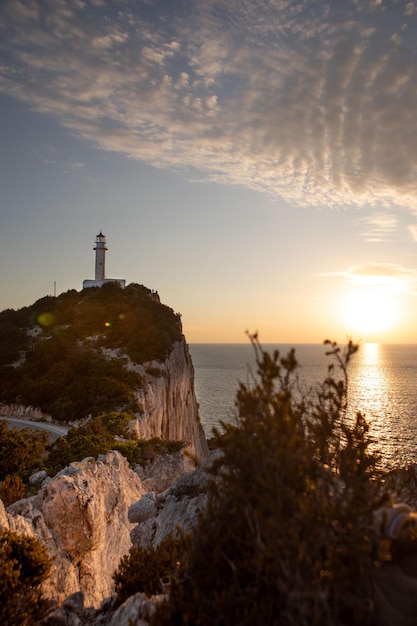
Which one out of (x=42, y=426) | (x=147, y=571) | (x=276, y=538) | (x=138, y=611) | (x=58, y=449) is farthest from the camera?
(x=42, y=426)

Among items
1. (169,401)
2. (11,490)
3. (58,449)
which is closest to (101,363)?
(169,401)

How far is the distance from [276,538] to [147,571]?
4.07 m

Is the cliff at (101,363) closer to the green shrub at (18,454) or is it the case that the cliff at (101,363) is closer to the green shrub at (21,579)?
Result: the green shrub at (18,454)

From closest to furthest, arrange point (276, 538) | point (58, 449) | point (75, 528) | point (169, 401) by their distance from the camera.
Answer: point (276, 538)
point (75, 528)
point (58, 449)
point (169, 401)

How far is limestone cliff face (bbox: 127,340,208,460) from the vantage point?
32.8 meters

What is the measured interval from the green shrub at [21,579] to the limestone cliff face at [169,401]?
19607 mm

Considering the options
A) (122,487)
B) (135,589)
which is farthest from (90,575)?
(135,589)

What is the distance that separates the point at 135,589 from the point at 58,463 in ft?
44.1

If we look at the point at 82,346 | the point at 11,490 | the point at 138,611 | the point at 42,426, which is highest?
the point at 82,346

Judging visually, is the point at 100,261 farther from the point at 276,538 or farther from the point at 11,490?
the point at 276,538

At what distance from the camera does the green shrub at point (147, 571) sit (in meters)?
7.09

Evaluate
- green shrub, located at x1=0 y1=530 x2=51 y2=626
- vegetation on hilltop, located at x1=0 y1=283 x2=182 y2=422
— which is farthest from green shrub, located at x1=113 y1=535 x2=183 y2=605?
vegetation on hilltop, located at x1=0 y1=283 x2=182 y2=422

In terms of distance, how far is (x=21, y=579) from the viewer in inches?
325

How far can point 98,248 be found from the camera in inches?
2638
